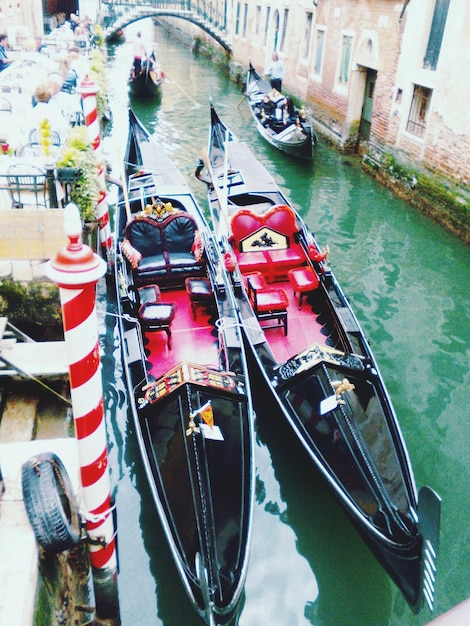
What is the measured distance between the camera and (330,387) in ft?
9.25

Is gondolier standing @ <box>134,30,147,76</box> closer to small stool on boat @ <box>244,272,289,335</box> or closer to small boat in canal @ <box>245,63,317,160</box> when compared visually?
small boat in canal @ <box>245,63,317,160</box>

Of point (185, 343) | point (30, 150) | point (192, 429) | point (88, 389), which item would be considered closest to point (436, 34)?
point (30, 150)

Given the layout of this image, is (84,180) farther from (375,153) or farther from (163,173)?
(375,153)

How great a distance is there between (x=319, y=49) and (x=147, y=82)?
358 cm

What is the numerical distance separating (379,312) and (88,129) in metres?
2.66

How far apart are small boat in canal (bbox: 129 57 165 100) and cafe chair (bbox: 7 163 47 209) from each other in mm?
8425

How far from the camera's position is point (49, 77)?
6039mm

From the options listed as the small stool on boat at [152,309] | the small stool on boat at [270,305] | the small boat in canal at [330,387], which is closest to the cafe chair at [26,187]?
the small stool on boat at [152,309]

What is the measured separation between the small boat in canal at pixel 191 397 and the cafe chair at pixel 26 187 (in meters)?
0.65

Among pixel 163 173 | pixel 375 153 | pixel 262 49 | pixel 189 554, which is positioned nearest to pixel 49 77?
pixel 163 173

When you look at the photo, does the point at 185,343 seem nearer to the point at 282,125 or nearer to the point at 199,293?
the point at 199,293

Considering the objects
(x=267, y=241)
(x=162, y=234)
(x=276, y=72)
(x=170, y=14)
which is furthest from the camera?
(x=170, y=14)

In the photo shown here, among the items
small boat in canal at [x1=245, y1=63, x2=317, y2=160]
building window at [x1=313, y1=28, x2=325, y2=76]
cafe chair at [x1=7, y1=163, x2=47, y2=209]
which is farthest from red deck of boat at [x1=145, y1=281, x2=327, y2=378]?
building window at [x1=313, y1=28, x2=325, y2=76]

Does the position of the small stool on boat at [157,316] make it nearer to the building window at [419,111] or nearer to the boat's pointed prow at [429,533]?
the boat's pointed prow at [429,533]
